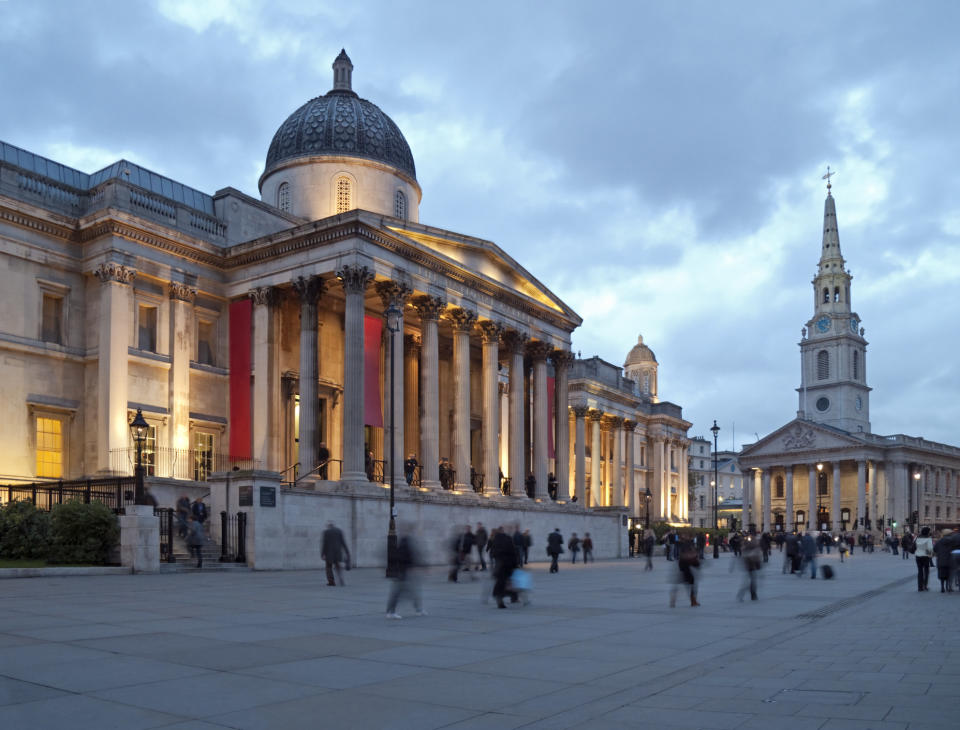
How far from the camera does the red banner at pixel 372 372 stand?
121 feet

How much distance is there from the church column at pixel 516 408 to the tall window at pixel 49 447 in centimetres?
1980

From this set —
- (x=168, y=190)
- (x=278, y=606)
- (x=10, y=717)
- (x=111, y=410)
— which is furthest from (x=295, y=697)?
(x=168, y=190)

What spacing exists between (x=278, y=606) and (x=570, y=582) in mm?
11998

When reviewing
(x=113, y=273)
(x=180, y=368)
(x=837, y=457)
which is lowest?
(x=837, y=457)

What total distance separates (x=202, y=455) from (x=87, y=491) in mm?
10457

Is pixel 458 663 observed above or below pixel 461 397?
below

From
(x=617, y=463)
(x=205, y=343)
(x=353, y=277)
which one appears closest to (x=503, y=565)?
(x=353, y=277)

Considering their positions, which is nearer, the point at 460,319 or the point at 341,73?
the point at 460,319

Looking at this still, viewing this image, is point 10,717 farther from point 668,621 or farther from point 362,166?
point 362,166

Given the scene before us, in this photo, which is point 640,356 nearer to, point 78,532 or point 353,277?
point 353,277

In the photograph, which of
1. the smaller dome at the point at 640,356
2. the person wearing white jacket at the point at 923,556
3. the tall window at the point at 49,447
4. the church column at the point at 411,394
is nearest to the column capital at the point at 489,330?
the church column at the point at 411,394

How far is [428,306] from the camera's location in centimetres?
3988

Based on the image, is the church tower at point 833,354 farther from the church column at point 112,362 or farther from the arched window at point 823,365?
the church column at point 112,362

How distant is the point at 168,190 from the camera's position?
4003 cm
